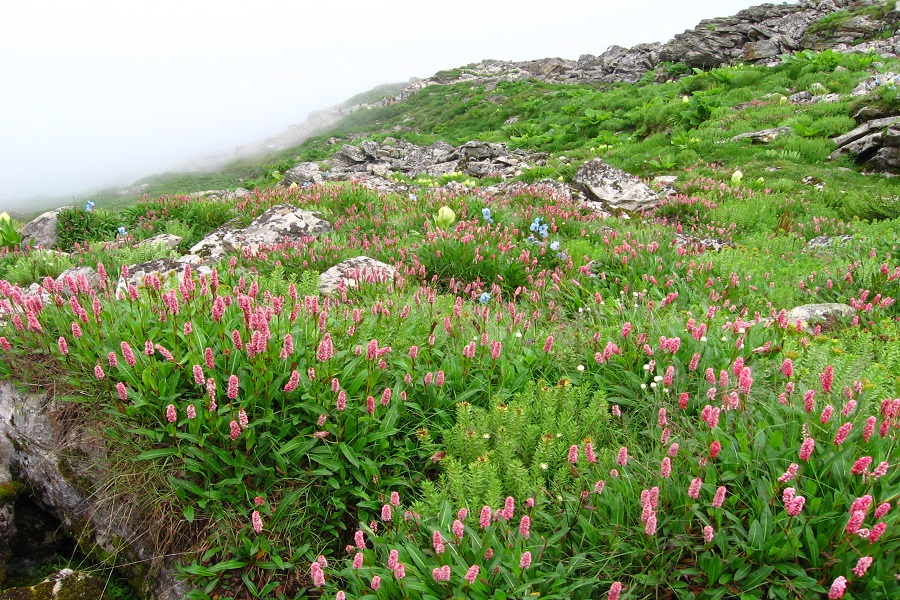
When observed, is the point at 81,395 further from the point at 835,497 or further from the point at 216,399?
the point at 835,497

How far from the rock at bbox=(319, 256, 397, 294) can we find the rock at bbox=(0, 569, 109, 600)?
3.08 m

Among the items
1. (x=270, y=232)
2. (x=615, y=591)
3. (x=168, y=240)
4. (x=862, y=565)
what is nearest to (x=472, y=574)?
(x=615, y=591)

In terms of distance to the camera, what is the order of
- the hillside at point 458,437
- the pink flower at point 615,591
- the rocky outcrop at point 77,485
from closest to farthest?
the pink flower at point 615,591 < the hillside at point 458,437 < the rocky outcrop at point 77,485

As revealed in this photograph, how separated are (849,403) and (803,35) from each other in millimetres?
49331

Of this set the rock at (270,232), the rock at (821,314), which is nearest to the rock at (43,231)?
the rock at (270,232)

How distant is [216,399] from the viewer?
3199mm

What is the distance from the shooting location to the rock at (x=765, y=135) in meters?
16.2

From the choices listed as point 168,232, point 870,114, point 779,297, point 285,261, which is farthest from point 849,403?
point 870,114

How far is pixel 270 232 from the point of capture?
8.70 meters

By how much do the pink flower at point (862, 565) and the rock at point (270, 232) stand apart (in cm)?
757

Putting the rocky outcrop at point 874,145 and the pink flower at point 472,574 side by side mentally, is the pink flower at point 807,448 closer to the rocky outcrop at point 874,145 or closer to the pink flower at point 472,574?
the pink flower at point 472,574

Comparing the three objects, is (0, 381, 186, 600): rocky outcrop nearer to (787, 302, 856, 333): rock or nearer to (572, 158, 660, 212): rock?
(787, 302, 856, 333): rock

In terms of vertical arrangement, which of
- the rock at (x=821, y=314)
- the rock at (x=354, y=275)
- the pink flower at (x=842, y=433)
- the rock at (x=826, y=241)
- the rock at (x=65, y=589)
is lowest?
the rock at (x=826, y=241)

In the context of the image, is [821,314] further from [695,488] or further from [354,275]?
[354,275]
